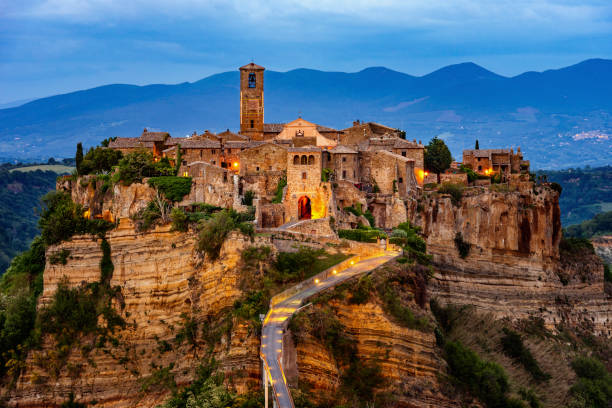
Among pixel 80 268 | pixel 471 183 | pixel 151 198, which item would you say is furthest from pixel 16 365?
pixel 471 183

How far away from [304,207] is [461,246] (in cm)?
1666

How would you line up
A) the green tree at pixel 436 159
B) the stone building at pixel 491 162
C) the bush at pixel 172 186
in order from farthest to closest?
the stone building at pixel 491 162, the green tree at pixel 436 159, the bush at pixel 172 186

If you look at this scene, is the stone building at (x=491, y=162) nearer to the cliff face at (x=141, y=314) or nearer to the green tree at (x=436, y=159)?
the green tree at (x=436, y=159)

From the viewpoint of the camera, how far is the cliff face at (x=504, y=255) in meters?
61.2

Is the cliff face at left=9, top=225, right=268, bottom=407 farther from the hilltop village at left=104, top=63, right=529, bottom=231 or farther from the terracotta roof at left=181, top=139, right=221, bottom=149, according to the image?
the terracotta roof at left=181, top=139, right=221, bottom=149

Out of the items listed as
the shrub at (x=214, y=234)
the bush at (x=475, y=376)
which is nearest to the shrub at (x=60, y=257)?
the shrub at (x=214, y=234)

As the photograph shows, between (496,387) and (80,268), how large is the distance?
28.7 metres

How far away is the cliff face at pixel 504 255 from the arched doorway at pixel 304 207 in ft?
36.9

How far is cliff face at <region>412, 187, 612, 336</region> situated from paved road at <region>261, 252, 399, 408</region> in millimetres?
17905

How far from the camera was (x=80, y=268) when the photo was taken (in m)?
51.0

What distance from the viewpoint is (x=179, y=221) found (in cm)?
4881

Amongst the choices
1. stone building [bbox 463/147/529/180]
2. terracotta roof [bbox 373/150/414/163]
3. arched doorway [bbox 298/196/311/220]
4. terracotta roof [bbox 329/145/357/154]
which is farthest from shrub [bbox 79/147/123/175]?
stone building [bbox 463/147/529/180]

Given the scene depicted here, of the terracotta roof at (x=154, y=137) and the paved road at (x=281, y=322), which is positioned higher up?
the terracotta roof at (x=154, y=137)

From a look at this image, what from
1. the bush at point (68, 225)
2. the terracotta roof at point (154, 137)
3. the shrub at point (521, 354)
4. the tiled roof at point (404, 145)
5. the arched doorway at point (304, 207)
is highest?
the terracotta roof at point (154, 137)
